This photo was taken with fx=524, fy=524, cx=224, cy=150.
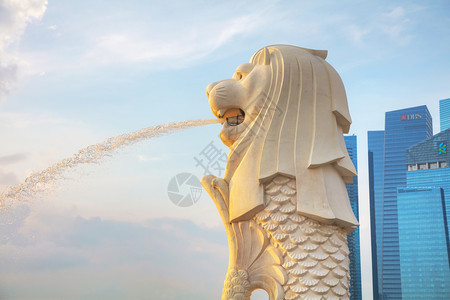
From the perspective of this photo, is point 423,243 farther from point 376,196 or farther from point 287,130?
point 287,130

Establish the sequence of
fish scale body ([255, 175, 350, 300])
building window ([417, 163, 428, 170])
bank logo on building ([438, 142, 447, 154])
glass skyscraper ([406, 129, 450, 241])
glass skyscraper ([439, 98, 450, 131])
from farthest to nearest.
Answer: glass skyscraper ([439, 98, 450, 131]) → building window ([417, 163, 428, 170]) → bank logo on building ([438, 142, 447, 154]) → glass skyscraper ([406, 129, 450, 241]) → fish scale body ([255, 175, 350, 300])

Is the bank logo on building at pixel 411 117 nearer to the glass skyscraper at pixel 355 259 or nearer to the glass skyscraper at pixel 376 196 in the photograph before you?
the glass skyscraper at pixel 376 196

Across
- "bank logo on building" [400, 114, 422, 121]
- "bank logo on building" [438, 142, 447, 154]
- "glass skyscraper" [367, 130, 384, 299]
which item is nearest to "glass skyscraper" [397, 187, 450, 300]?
"bank logo on building" [438, 142, 447, 154]

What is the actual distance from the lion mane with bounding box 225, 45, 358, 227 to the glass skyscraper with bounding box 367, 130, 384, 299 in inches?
2306

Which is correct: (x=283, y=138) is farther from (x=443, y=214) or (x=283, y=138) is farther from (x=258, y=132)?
(x=443, y=214)

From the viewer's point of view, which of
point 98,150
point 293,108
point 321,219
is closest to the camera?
point 321,219

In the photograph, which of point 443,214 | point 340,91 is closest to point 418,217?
point 443,214

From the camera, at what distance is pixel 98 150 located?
766cm

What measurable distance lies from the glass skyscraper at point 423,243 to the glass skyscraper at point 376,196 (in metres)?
8.17

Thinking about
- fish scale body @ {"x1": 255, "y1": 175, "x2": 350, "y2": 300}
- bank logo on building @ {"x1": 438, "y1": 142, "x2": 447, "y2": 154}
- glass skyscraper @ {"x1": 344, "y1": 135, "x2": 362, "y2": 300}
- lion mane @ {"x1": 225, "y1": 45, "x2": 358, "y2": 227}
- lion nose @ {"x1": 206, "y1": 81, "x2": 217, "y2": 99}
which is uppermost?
bank logo on building @ {"x1": 438, "y1": 142, "x2": 447, "y2": 154}

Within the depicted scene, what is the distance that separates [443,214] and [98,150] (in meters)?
51.2

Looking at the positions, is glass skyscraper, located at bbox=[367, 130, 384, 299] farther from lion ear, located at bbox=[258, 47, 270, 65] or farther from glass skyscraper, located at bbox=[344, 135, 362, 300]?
lion ear, located at bbox=[258, 47, 270, 65]

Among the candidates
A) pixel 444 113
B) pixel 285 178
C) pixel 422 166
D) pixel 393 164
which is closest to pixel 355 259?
pixel 422 166

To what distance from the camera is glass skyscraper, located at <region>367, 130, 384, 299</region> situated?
206ft
